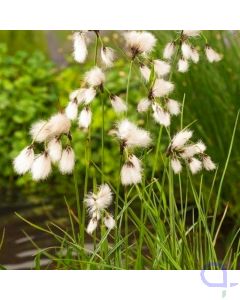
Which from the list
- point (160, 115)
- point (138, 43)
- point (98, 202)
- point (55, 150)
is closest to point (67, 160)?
point (55, 150)

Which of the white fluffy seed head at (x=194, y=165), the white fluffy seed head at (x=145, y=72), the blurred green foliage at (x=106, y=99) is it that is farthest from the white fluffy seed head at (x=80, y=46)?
the blurred green foliage at (x=106, y=99)

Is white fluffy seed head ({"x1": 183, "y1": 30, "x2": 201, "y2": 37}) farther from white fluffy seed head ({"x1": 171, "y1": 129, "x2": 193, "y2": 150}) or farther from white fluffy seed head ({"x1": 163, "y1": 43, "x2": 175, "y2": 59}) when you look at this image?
white fluffy seed head ({"x1": 171, "y1": 129, "x2": 193, "y2": 150})

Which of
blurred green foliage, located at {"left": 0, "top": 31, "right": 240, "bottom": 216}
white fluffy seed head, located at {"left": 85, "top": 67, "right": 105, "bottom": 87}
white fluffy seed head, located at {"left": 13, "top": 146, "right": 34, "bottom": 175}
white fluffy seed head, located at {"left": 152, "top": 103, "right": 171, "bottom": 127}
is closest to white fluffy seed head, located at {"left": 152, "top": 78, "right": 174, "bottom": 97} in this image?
white fluffy seed head, located at {"left": 152, "top": 103, "right": 171, "bottom": 127}

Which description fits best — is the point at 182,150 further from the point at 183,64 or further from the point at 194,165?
the point at 183,64

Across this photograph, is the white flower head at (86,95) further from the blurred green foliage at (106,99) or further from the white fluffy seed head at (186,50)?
the blurred green foliage at (106,99)
